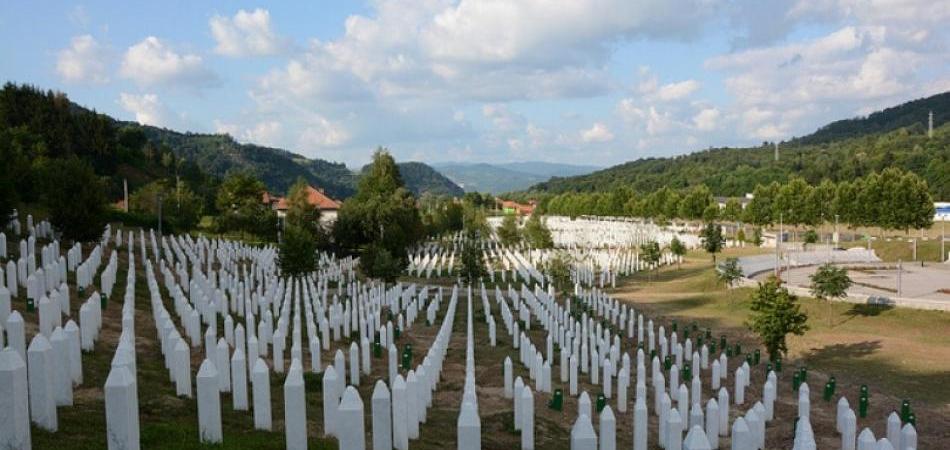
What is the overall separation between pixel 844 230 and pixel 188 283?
279 feet

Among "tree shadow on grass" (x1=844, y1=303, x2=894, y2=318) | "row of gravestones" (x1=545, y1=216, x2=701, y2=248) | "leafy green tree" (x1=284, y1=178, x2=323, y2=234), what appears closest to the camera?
"tree shadow on grass" (x1=844, y1=303, x2=894, y2=318)

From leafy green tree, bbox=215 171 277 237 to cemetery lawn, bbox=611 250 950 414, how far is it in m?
31.3

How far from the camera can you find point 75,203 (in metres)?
25.2

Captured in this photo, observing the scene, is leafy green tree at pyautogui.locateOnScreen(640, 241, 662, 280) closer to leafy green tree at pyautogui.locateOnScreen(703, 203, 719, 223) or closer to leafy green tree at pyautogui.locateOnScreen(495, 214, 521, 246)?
leafy green tree at pyautogui.locateOnScreen(495, 214, 521, 246)

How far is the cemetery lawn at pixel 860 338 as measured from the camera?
1725 cm

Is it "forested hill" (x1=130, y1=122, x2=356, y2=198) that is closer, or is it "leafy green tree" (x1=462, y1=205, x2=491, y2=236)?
"leafy green tree" (x1=462, y1=205, x2=491, y2=236)

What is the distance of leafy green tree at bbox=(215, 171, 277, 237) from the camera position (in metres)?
53.2

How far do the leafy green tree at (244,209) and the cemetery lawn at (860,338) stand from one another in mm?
31269

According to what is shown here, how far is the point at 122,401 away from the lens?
467 cm

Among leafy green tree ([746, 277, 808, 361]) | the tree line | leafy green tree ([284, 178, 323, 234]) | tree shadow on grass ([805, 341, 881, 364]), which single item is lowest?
tree shadow on grass ([805, 341, 881, 364])

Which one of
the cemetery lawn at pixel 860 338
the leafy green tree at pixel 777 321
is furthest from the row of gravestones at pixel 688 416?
the cemetery lawn at pixel 860 338

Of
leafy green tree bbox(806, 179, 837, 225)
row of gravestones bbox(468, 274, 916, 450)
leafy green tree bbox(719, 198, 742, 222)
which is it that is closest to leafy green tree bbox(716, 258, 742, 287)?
row of gravestones bbox(468, 274, 916, 450)

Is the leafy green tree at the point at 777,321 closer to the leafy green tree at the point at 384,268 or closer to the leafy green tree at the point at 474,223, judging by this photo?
the leafy green tree at the point at 384,268

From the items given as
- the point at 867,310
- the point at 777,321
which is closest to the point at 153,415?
the point at 777,321
